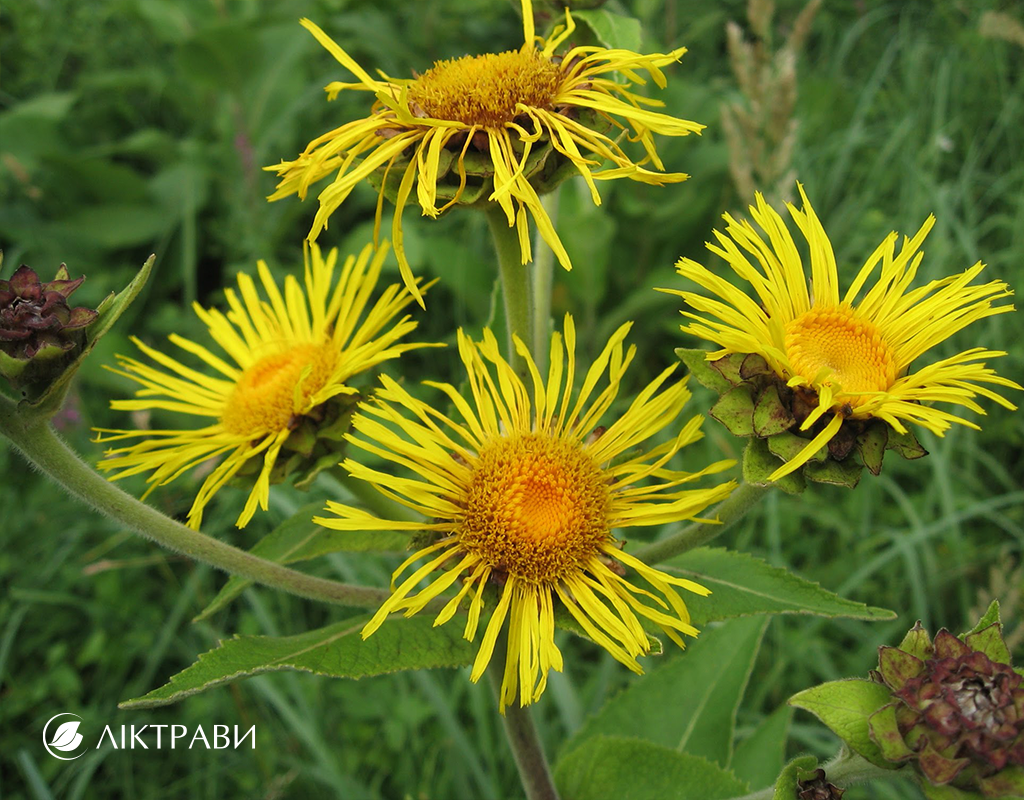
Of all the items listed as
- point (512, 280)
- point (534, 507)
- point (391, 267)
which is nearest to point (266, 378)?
point (512, 280)

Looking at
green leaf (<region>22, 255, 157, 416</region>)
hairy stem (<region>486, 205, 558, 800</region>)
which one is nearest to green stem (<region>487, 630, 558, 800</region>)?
hairy stem (<region>486, 205, 558, 800</region>)

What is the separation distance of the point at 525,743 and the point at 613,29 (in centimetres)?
134

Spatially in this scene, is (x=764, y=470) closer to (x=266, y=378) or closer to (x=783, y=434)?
(x=783, y=434)

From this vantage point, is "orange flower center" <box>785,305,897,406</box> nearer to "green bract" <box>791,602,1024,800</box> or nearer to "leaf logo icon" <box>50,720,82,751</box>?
"green bract" <box>791,602,1024,800</box>

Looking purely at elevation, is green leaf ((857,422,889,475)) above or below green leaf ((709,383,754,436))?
below

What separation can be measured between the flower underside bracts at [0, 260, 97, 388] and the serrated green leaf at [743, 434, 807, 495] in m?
0.99

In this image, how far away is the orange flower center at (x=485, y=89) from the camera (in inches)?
52.9

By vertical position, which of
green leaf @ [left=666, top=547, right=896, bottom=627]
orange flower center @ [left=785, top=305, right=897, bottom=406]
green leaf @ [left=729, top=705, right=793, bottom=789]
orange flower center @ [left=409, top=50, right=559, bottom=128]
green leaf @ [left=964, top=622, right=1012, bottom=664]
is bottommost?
green leaf @ [left=729, top=705, right=793, bottom=789]

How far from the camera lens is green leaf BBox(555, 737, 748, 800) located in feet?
5.30

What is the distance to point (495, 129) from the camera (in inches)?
52.7

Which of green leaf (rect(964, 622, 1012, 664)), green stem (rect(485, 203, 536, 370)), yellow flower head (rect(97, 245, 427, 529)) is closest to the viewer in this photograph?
green leaf (rect(964, 622, 1012, 664))

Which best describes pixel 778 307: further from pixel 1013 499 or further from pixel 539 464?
pixel 1013 499

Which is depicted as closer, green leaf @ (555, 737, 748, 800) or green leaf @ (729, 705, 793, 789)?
green leaf @ (555, 737, 748, 800)

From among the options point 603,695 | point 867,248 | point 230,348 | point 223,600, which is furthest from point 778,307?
point 867,248
